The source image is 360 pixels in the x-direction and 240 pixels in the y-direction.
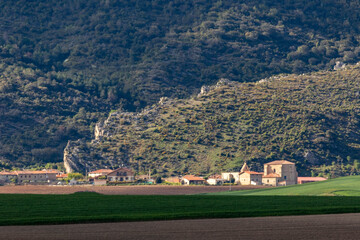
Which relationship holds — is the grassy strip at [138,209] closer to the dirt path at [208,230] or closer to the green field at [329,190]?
the dirt path at [208,230]

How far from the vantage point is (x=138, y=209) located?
86.4m

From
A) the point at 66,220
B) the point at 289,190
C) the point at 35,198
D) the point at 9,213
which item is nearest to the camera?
the point at 66,220

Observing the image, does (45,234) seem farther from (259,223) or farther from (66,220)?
(259,223)

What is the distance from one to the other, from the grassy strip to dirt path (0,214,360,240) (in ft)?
10.9

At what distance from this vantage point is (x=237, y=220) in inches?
2950

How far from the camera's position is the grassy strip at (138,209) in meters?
75.7

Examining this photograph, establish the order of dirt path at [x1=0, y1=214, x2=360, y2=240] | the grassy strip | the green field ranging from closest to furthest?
dirt path at [x1=0, y1=214, x2=360, y2=240] → the grassy strip → the green field

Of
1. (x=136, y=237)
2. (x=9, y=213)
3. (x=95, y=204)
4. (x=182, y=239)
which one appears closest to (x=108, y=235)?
(x=136, y=237)

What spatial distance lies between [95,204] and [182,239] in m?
32.9

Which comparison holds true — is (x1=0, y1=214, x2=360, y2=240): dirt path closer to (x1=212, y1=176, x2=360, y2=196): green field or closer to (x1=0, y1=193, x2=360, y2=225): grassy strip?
(x1=0, y1=193, x2=360, y2=225): grassy strip

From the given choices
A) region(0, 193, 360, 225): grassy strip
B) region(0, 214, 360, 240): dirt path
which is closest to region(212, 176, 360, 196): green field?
region(0, 193, 360, 225): grassy strip

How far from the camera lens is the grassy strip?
7569cm

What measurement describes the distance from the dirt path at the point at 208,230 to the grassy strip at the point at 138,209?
10.9 ft

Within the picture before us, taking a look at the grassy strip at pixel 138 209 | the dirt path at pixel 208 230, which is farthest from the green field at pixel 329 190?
the dirt path at pixel 208 230
